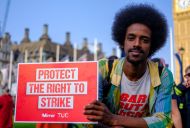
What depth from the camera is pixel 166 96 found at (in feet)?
7.49

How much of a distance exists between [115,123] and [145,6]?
0.99 m

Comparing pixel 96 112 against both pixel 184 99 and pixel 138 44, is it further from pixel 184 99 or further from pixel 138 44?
pixel 184 99

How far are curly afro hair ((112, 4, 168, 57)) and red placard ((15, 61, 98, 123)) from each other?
511mm

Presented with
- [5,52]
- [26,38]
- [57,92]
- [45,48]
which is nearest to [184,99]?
[57,92]

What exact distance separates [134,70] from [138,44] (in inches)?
7.7

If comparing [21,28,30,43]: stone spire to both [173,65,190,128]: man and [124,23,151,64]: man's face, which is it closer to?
[173,65,190,128]: man

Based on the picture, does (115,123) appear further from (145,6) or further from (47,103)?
(145,6)

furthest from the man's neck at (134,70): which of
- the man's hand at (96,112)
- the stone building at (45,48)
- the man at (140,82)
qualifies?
the stone building at (45,48)

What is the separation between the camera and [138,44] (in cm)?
223

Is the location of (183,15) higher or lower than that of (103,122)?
higher

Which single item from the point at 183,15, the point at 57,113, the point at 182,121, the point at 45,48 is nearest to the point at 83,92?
the point at 57,113

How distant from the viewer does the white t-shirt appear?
2312mm

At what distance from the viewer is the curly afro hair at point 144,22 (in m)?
2.45

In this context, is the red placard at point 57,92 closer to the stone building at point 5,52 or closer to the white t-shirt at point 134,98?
the white t-shirt at point 134,98
